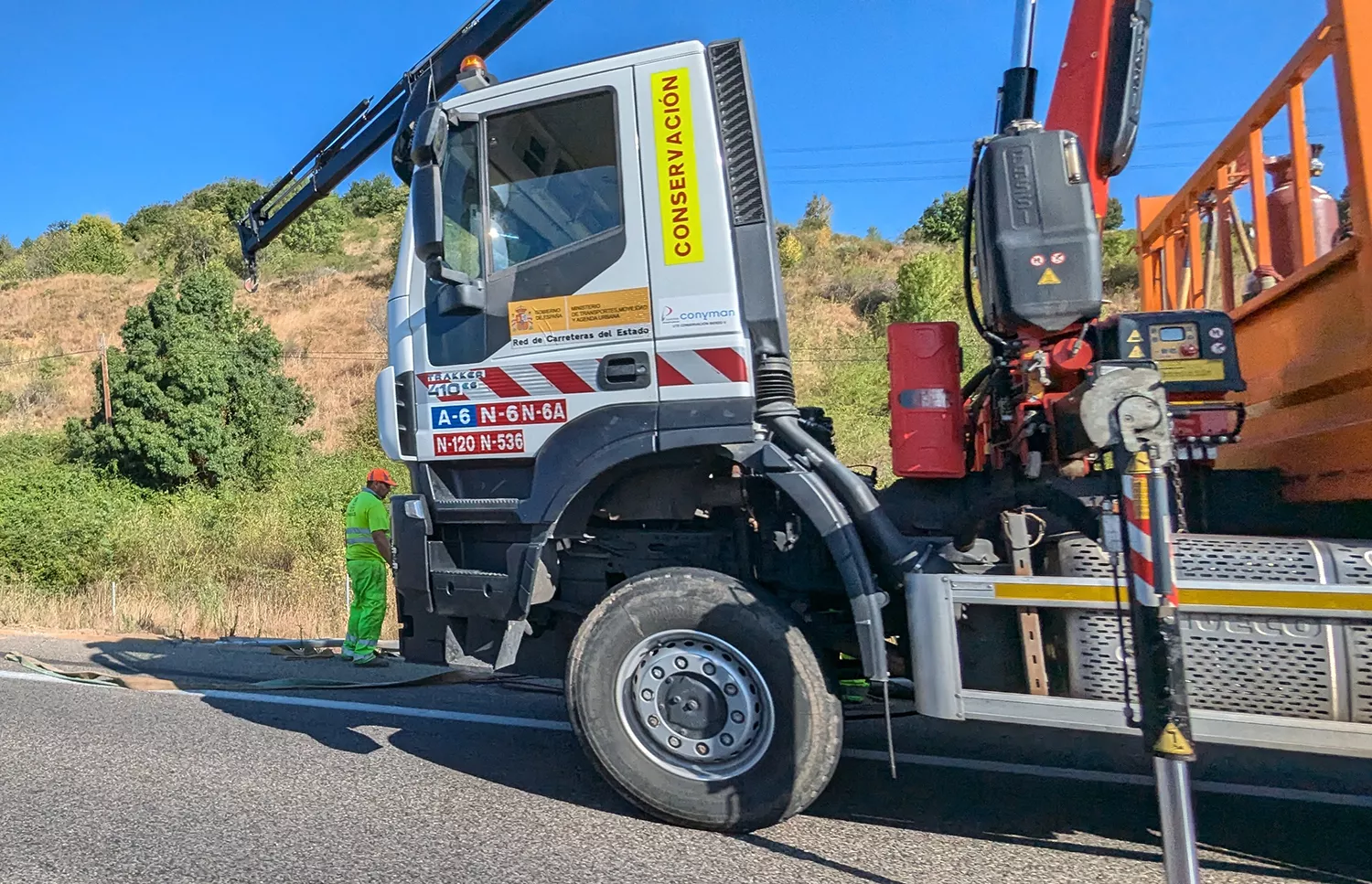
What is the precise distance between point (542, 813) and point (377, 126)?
4.64 meters

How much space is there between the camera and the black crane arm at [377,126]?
5844 mm

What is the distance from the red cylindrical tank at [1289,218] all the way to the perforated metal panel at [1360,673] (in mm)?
1424

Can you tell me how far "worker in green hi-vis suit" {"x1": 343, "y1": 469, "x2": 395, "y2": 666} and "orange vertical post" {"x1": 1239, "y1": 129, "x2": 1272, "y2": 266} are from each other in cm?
603

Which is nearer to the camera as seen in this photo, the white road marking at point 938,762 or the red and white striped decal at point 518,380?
the white road marking at point 938,762

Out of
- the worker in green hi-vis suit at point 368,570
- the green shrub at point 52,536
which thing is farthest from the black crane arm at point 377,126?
A: the green shrub at point 52,536

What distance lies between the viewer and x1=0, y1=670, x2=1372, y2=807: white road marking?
380 cm

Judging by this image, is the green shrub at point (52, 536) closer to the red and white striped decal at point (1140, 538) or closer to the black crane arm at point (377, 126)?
the black crane arm at point (377, 126)

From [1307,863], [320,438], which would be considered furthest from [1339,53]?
[320,438]

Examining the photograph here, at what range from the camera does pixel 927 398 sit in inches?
160

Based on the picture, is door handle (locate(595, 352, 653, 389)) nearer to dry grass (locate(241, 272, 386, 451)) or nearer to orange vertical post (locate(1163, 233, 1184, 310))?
orange vertical post (locate(1163, 233, 1184, 310))

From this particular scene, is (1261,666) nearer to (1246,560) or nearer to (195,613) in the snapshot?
(1246,560)

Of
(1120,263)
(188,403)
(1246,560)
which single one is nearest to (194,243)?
(188,403)

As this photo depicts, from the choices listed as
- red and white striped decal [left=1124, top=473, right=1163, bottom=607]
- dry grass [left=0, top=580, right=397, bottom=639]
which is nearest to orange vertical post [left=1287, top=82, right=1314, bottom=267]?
red and white striped decal [left=1124, top=473, right=1163, bottom=607]

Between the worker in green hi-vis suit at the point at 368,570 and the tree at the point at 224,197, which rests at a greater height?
the tree at the point at 224,197
